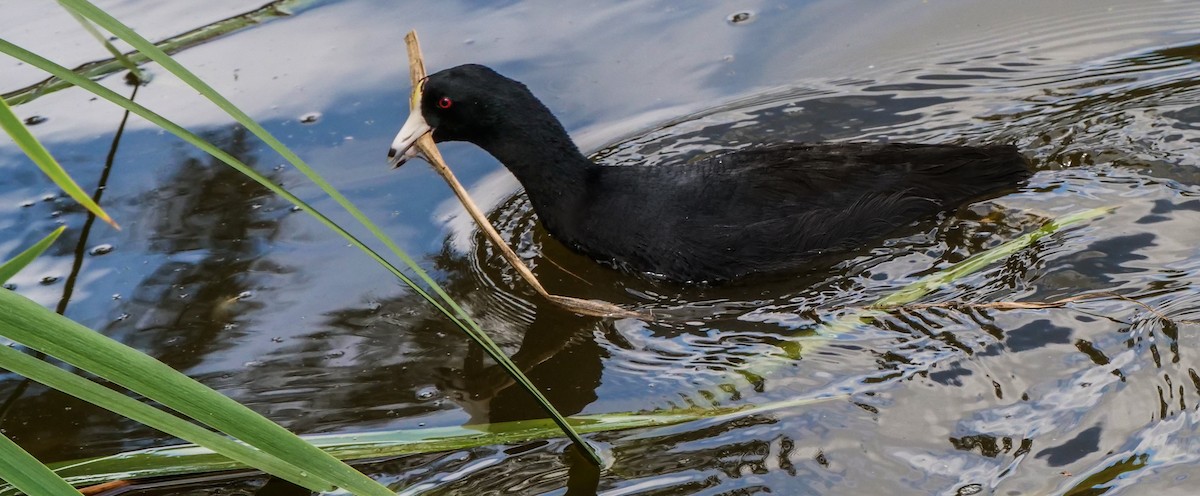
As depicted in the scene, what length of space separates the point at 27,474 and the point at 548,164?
2835 mm

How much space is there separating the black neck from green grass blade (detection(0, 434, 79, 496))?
280cm

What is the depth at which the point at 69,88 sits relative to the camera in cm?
581

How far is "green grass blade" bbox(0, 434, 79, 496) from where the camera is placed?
5.76 ft

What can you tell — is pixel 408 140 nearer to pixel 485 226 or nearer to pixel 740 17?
pixel 485 226

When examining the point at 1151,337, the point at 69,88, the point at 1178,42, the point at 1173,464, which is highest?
the point at 69,88

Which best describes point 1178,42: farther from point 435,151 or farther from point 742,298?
point 435,151

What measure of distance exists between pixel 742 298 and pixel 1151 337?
135cm

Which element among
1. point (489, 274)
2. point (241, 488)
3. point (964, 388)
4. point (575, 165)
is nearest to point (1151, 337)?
point (964, 388)

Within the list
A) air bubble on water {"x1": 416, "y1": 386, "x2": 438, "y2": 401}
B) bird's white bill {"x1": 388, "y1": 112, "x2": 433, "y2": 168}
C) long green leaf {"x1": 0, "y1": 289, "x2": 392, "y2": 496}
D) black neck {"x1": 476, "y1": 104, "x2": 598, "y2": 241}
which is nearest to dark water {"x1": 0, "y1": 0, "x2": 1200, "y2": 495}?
air bubble on water {"x1": 416, "y1": 386, "x2": 438, "y2": 401}

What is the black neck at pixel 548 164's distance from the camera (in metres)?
4.42

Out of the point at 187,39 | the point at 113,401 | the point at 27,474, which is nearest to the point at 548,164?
the point at 187,39

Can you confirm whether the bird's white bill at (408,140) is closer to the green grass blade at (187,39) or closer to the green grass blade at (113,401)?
the green grass blade at (187,39)

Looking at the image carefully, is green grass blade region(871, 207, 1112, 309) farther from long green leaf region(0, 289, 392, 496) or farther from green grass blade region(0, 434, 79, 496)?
green grass blade region(0, 434, 79, 496)

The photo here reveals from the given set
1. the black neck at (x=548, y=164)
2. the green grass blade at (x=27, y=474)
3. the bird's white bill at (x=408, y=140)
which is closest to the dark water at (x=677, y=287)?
the black neck at (x=548, y=164)
